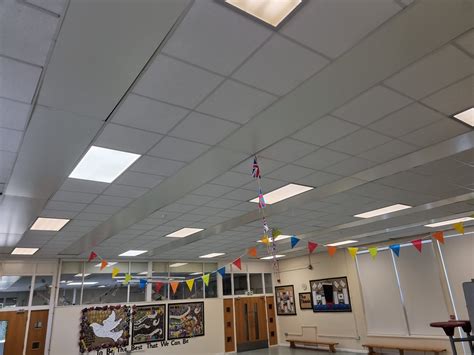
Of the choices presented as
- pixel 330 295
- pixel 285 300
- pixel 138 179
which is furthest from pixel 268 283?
pixel 138 179

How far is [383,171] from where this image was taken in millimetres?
4484

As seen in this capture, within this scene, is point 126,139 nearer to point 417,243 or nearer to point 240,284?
point 417,243

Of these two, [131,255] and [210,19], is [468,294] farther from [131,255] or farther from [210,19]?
[131,255]

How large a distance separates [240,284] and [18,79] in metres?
12.0

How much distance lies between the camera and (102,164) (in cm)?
379

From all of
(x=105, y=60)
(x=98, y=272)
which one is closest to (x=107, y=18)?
(x=105, y=60)

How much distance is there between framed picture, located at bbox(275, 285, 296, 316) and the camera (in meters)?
12.9

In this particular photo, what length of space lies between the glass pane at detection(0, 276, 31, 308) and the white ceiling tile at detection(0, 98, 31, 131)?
8.39 metres

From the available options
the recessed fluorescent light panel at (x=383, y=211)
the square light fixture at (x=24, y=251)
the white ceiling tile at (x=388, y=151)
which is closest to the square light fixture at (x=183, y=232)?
the recessed fluorescent light panel at (x=383, y=211)

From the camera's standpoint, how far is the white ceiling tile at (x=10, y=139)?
2.96m

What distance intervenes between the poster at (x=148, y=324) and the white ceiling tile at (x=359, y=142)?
9.27 metres

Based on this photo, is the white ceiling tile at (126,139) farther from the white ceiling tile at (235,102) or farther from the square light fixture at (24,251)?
the square light fixture at (24,251)

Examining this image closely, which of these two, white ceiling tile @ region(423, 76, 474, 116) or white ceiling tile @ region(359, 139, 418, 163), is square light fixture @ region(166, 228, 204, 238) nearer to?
white ceiling tile @ region(359, 139, 418, 163)

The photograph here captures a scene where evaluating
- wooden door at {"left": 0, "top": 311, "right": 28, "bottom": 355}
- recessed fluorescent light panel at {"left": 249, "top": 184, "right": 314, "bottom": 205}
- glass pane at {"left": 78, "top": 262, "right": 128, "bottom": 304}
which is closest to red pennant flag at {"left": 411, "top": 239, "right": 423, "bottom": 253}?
recessed fluorescent light panel at {"left": 249, "top": 184, "right": 314, "bottom": 205}
